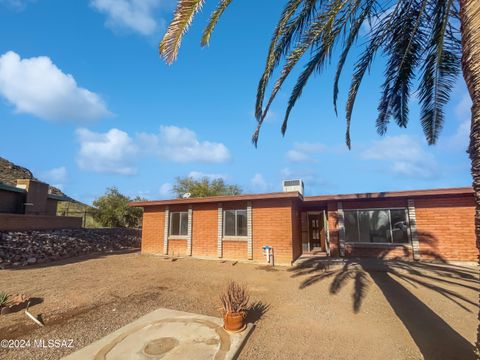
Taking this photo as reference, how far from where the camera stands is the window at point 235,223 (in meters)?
12.9

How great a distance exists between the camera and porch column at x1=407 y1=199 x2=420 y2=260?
11.6 m

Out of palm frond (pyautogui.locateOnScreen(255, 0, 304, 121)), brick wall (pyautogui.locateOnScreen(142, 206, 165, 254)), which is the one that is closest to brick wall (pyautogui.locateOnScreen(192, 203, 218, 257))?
brick wall (pyautogui.locateOnScreen(142, 206, 165, 254))

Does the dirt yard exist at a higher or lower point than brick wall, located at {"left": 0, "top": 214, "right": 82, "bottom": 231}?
lower

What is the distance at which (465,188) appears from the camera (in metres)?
10.6

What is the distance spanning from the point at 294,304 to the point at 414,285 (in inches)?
171

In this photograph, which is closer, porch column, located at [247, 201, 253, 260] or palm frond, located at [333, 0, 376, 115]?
palm frond, located at [333, 0, 376, 115]

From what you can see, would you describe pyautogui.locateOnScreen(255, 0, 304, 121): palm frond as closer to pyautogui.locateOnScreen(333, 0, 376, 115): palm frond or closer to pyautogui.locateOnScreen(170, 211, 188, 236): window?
pyautogui.locateOnScreen(333, 0, 376, 115): palm frond

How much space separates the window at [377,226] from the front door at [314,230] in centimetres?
271

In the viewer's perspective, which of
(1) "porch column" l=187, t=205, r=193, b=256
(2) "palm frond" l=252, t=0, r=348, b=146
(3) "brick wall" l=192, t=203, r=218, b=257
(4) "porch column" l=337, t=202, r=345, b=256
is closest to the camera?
(2) "palm frond" l=252, t=0, r=348, b=146

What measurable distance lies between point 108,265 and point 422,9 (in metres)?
13.9

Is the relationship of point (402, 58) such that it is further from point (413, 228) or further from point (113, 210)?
point (113, 210)

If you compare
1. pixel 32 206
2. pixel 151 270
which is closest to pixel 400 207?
pixel 151 270

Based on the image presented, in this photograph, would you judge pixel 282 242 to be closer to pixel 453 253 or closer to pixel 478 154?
pixel 453 253

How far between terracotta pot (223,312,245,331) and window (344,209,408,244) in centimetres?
985
